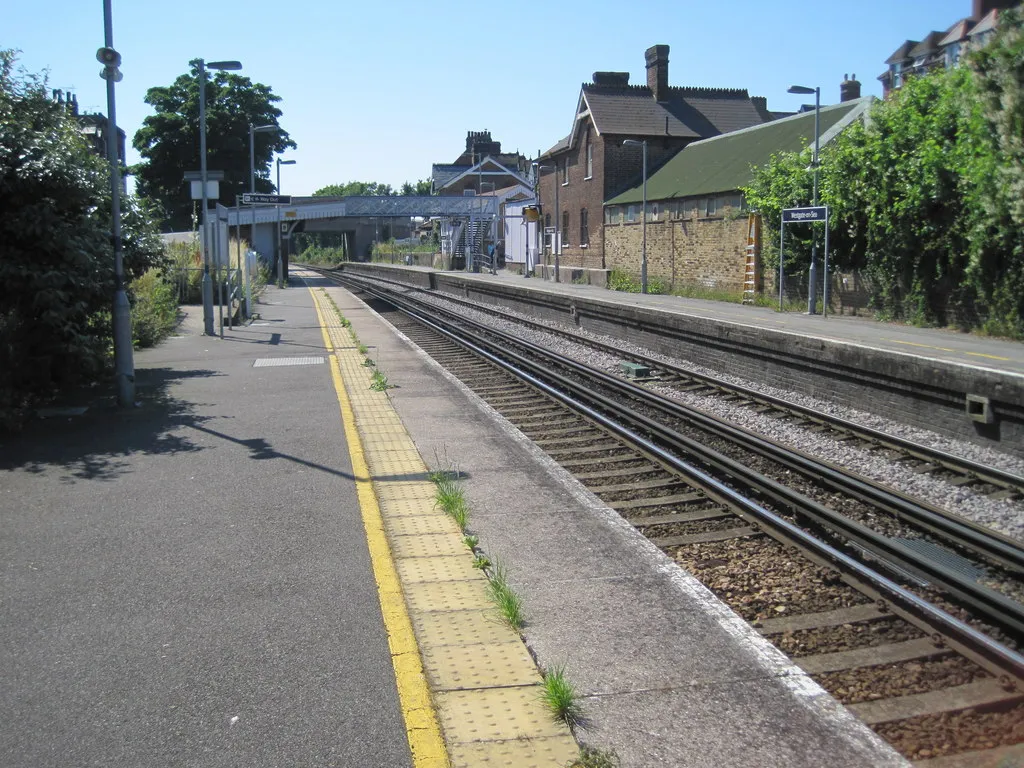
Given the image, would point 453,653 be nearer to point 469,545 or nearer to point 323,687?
point 323,687

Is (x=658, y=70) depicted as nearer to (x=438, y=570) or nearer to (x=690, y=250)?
(x=690, y=250)

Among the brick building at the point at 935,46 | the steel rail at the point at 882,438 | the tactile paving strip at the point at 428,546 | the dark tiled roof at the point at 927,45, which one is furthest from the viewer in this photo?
the dark tiled roof at the point at 927,45

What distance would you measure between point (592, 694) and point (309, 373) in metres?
11.2

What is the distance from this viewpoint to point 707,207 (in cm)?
3497

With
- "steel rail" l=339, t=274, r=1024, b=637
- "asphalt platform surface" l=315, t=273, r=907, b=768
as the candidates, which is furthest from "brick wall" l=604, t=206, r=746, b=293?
"asphalt platform surface" l=315, t=273, r=907, b=768

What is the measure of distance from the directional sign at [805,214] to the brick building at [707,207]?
219 inches

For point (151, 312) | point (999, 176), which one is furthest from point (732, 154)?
point (151, 312)

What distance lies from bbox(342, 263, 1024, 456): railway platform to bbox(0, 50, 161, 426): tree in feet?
31.3

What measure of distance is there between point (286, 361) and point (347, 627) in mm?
11991

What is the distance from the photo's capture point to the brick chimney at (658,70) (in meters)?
48.0

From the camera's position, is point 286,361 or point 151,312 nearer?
point 286,361

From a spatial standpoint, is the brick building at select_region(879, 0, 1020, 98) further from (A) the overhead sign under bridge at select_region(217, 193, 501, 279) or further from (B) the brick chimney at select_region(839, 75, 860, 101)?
(A) the overhead sign under bridge at select_region(217, 193, 501, 279)

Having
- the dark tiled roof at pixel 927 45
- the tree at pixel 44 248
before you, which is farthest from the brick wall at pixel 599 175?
the tree at pixel 44 248

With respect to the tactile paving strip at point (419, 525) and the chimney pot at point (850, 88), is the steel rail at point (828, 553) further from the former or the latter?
the chimney pot at point (850, 88)
